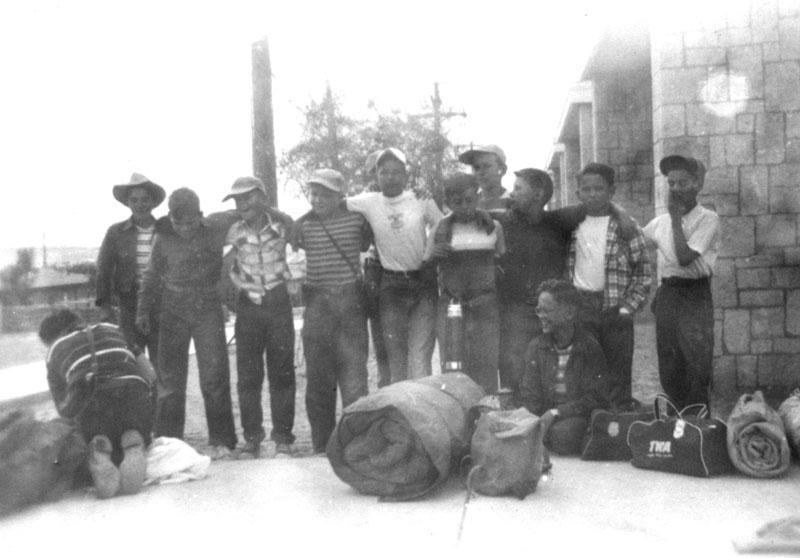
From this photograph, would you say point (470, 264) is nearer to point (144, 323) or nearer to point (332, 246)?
point (332, 246)

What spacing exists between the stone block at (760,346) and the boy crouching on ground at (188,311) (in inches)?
142

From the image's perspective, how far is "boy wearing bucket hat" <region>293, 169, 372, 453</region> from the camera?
235 inches

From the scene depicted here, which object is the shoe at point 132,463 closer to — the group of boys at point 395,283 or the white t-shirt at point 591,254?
the group of boys at point 395,283

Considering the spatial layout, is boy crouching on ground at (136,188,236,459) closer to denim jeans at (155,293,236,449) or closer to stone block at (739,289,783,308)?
denim jeans at (155,293,236,449)

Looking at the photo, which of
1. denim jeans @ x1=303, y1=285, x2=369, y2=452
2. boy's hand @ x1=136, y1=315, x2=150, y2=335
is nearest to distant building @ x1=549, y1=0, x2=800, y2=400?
denim jeans @ x1=303, y1=285, x2=369, y2=452

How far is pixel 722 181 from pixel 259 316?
336 cm

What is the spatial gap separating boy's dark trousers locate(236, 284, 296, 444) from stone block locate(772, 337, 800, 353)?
11.1 ft

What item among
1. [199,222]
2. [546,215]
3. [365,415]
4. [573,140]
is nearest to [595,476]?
[365,415]

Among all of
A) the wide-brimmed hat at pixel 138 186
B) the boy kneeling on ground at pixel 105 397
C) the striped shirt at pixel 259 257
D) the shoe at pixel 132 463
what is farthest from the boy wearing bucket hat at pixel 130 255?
the shoe at pixel 132 463

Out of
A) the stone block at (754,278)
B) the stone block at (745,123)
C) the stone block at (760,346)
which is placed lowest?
the stone block at (760,346)

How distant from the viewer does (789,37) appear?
6.96 metres

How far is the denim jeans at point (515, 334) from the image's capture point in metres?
6.01

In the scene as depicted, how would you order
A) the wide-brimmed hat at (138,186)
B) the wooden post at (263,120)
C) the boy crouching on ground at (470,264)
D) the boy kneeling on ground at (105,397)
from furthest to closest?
the wooden post at (263,120)
the wide-brimmed hat at (138,186)
the boy crouching on ground at (470,264)
the boy kneeling on ground at (105,397)

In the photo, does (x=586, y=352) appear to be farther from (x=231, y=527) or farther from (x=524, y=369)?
(x=231, y=527)
